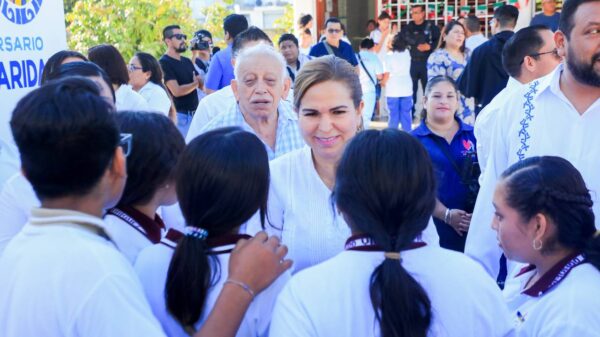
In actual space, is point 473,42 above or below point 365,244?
above

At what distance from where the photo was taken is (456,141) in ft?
13.0

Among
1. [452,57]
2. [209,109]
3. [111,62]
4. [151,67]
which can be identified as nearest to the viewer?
[209,109]

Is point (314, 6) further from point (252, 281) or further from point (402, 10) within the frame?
point (252, 281)

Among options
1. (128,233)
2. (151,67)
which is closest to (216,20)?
(151,67)

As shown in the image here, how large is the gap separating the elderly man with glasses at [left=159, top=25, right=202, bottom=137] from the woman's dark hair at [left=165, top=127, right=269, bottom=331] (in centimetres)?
535

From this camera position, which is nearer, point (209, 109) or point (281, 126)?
point (281, 126)

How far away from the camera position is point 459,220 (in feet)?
11.8

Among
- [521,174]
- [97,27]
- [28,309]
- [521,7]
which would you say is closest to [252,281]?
[28,309]

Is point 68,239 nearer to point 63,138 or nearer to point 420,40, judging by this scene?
point 63,138

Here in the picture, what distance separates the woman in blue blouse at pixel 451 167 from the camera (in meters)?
3.66

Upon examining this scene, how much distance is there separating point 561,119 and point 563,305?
111cm

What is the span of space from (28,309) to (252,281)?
1.68 feet

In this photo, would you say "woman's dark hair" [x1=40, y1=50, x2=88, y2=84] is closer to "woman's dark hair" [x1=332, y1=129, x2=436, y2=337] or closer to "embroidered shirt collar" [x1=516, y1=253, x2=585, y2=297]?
"woman's dark hair" [x1=332, y1=129, x2=436, y2=337]

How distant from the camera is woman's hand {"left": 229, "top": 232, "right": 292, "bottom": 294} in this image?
162 centimetres
